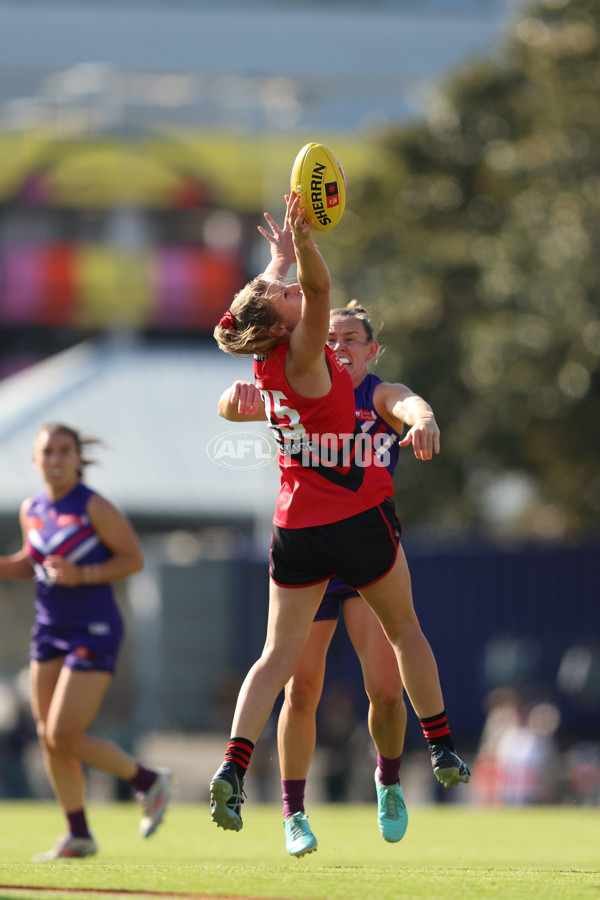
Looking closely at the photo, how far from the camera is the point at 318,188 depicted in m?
5.93

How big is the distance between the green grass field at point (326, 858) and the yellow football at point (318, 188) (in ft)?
8.43

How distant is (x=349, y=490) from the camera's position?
6.07m

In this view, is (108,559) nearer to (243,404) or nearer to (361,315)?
(361,315)

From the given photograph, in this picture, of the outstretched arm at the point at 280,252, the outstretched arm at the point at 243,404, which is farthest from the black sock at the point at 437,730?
the outstretched arm at the point at 280,252

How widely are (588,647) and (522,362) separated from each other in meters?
5.04

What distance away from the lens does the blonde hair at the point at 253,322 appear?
580 cm

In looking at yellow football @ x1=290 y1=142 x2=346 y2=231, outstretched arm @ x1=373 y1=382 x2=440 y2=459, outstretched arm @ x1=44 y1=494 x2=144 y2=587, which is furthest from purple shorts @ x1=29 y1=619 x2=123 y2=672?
yellow football @ x1=290 y1=142 x2=346 y2=231

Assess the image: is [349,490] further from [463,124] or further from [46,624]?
[463,124]

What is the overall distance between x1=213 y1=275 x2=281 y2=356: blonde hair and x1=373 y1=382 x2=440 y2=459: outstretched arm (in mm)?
661

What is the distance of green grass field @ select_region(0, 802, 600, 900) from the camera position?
5742 millimetres

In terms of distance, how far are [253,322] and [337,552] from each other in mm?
973

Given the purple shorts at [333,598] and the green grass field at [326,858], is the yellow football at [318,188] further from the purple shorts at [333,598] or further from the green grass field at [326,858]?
the green grass field at [326,858]

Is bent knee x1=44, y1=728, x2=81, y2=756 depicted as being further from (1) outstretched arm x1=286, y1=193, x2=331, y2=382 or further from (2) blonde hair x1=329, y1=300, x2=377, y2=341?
(1) outstretched arm x1=286, y1=193, x2=331, y2=382

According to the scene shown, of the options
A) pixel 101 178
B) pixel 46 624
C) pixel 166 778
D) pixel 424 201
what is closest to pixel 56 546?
pixel 46 624
